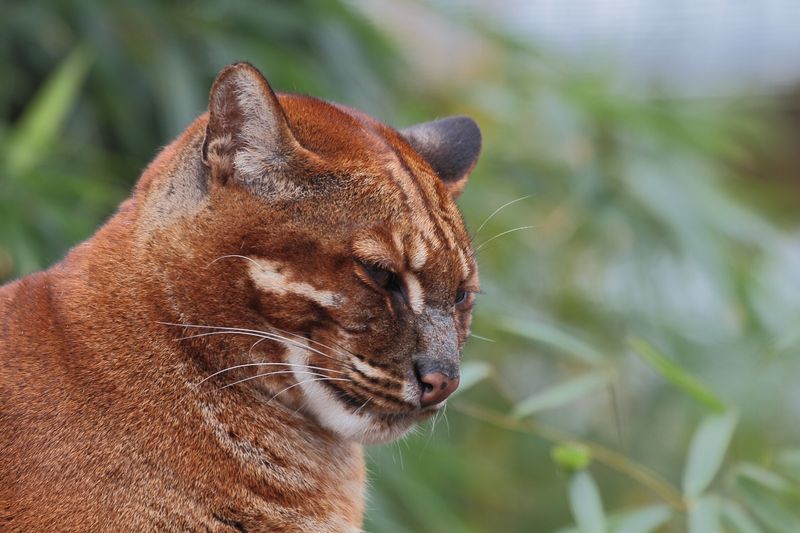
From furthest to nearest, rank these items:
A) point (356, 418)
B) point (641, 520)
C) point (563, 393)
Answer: point (563, 393) → point (641, 520) → point (356, 418)

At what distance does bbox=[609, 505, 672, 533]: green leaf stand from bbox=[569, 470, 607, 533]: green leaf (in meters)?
0.20

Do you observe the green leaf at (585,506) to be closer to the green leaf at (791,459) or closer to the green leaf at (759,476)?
the green leaf at (759,476)

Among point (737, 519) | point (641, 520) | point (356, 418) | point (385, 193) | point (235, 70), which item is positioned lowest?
point (641, 520)

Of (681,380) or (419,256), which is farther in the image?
A: (681,380)

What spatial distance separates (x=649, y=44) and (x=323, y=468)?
23.9ft

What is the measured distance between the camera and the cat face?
2053 millimetres

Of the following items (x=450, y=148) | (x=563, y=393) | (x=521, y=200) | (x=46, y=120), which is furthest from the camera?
(x=521, y=200)

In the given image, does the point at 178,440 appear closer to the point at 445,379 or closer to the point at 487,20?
the point at 445,379

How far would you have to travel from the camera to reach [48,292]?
7.23ft

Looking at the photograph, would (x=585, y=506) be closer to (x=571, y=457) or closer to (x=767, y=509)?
(x=571, y=457)

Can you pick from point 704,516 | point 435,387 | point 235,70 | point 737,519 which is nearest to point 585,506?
point 704,516

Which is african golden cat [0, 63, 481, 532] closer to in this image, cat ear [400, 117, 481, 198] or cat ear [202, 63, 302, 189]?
cat ear [202, 63, 302, 189]

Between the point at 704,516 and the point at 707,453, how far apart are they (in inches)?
7.4

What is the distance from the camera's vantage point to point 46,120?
160 inches
